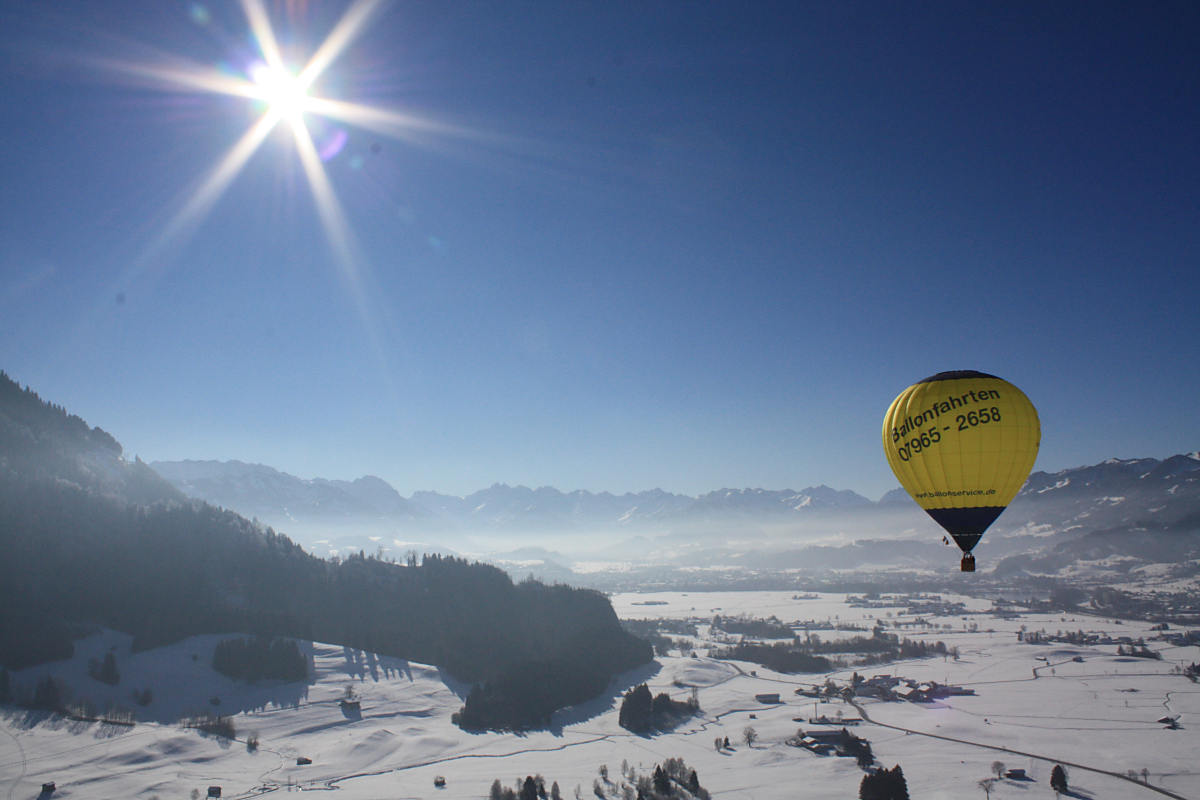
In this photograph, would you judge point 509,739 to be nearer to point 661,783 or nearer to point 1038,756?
point 661,783

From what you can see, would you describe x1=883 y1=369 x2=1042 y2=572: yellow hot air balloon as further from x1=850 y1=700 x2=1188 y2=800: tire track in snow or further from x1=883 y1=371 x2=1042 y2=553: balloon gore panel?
x1=850 y1=700 x2=1188 y2=800: tire track in snow

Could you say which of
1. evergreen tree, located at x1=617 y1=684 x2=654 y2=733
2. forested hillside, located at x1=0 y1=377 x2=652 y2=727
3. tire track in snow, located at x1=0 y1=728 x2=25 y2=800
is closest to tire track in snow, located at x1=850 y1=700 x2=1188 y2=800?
evergreen tree, located at x1=617 y1=684 x2=654 y2=733

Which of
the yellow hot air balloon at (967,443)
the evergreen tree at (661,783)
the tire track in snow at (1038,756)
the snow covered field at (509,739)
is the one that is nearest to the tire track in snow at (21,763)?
the snow covered field at (509,739)

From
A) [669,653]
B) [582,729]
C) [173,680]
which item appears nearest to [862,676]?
[669,653]

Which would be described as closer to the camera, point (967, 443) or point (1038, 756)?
point (967, 443)

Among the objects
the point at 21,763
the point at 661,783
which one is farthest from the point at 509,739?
the point at 21,763
